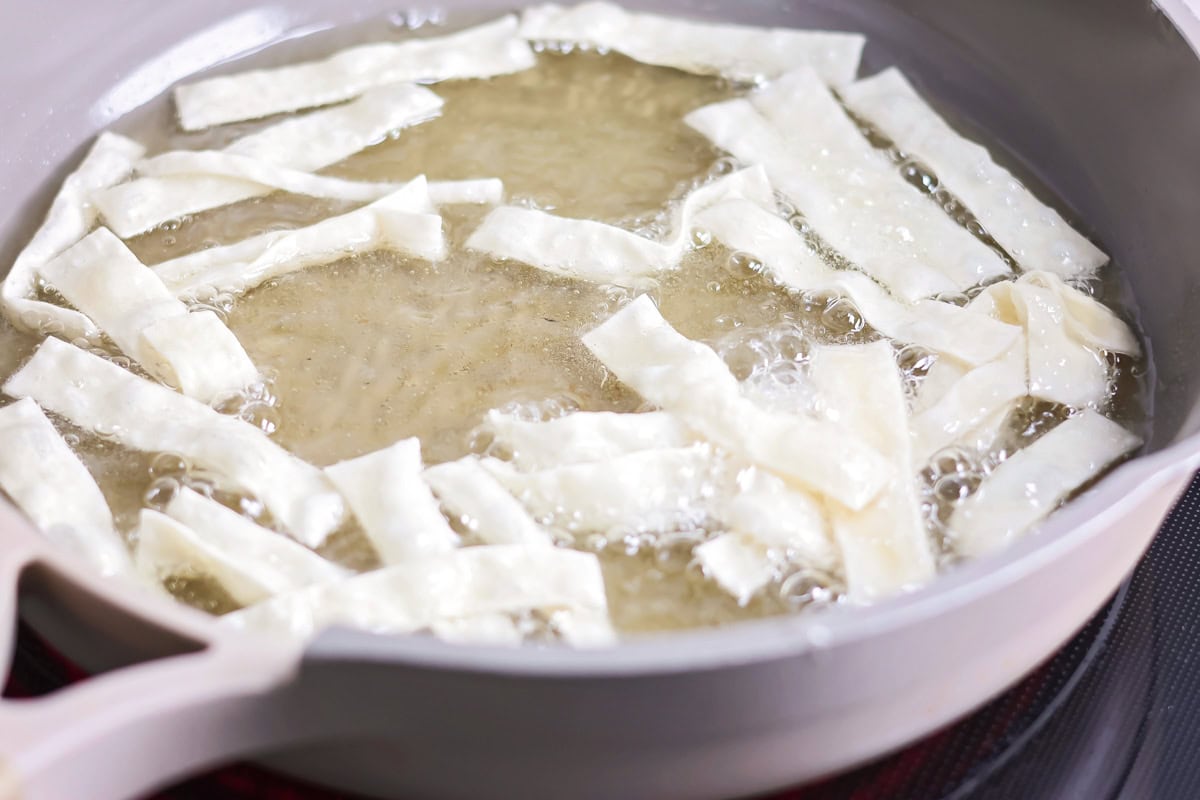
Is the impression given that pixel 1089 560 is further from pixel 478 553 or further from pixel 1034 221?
pixel 1034 221

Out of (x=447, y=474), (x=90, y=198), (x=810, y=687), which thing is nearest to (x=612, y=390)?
(x=447, y=474)

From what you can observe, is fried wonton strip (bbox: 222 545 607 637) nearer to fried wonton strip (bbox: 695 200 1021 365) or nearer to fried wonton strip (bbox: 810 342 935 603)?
fried wonton strip (bbox: 810 342 935 603)

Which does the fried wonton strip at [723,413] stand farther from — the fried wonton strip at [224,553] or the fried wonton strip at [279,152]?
the fried wonton strip at [279,152]

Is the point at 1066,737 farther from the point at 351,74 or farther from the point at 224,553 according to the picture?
the point at 351,74

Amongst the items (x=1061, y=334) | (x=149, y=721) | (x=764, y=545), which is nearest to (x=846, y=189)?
(x=1061, y=334)

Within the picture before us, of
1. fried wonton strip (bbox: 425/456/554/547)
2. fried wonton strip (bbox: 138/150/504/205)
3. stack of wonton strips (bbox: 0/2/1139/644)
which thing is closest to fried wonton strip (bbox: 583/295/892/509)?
stack of wonton strips (bbox: 0/2/1139/644)

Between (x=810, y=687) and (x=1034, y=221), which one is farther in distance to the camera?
(x=1034, y=221)
